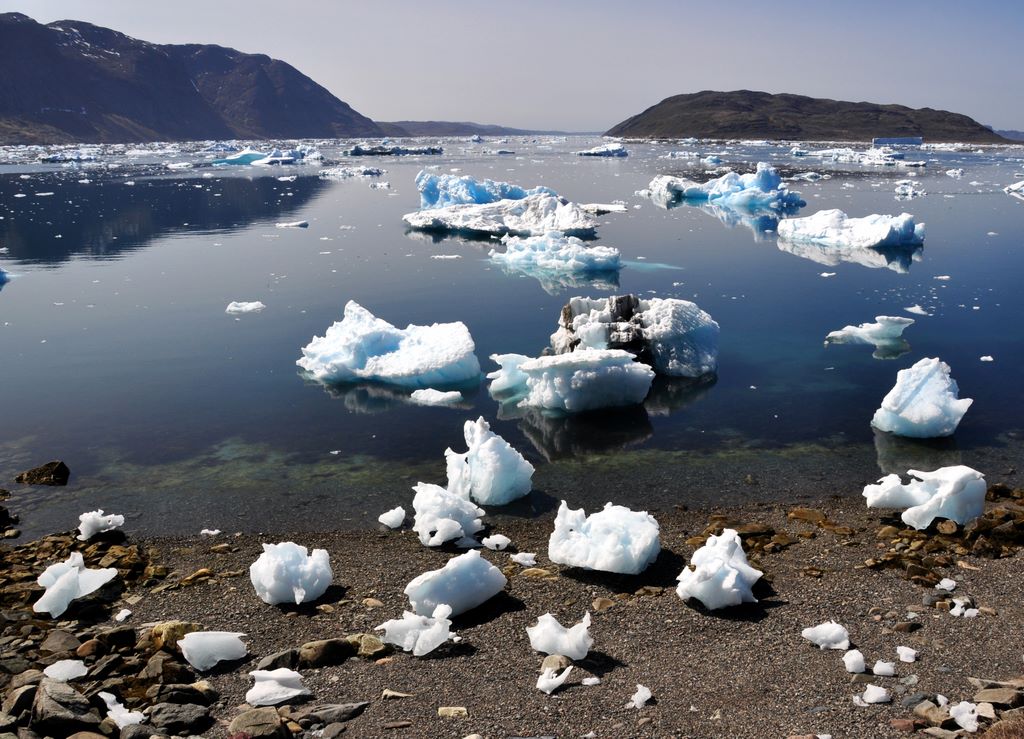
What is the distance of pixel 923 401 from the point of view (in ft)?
26.3

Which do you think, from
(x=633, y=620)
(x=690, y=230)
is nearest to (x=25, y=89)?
(x=690, y=230)

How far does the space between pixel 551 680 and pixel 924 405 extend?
580cm

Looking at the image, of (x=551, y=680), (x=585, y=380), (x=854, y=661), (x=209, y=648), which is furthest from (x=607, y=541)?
(x=585, y=380)

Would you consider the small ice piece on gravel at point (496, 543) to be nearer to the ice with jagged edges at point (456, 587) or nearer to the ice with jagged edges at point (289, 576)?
the ice with jagged edges at point (456, 587)

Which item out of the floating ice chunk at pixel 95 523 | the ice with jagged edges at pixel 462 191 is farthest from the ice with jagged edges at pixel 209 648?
the ice with jagged edges at pixel 462 191

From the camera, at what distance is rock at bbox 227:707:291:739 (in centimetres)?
352

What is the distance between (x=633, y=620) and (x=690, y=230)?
20427 millimetres

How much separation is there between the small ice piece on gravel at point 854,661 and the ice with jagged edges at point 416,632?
85.0 inches

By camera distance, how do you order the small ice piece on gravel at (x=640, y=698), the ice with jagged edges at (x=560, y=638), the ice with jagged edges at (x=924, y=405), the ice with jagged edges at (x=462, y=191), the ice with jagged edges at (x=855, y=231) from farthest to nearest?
the ice with jagged edges at (x=462, y=191) < the ice with jagged edges at (x=855, y=231) < the ice with jagged edges at (x=924, y=405) < the ice with jagged edges at (x=560, y=638) < the small ice piece on gravel at (x=640, y=698)

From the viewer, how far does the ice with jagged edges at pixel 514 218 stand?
72.8 ft

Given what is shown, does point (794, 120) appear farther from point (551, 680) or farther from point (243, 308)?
point (551, 680)

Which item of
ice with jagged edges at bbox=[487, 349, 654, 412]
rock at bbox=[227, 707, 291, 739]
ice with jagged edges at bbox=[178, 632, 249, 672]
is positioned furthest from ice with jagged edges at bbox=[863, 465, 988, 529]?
ice with jagged edges at bbox=[178, 632, 249, 672]

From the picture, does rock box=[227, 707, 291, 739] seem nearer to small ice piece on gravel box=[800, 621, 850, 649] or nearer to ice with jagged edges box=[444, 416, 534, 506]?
small ice piece on gravel box=[800, 621, 850, 649]

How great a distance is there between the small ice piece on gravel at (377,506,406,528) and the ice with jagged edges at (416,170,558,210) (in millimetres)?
20687
